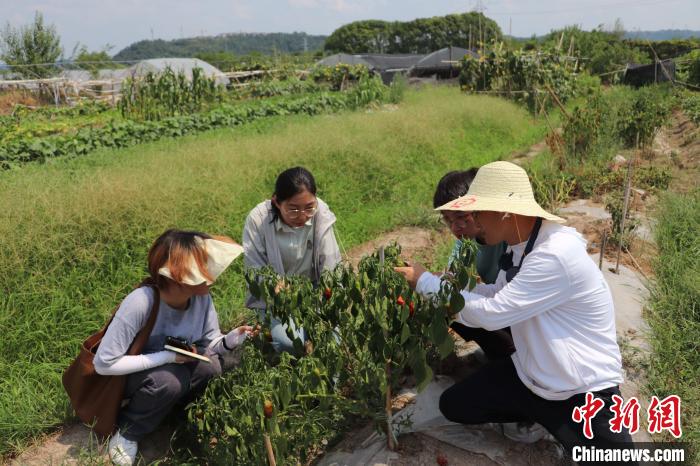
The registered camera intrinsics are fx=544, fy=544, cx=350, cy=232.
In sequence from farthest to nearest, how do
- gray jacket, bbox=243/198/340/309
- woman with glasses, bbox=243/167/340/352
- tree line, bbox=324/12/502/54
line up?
tree line, bbox=324/12/502/54, gray jacket, bbox=243/198/340/309, woman with glasses, bbox=243/167/340/352

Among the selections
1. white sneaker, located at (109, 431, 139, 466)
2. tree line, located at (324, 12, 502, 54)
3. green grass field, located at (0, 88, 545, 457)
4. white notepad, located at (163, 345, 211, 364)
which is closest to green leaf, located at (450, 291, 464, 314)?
white notepad, located at (163, 345, 211, 364)

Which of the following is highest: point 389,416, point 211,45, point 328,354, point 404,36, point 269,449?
point 211,45

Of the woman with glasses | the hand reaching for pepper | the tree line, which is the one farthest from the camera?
the tree line

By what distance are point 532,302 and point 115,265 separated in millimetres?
2937

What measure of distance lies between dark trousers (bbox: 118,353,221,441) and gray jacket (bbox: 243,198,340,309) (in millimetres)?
584

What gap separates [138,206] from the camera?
13.6ft

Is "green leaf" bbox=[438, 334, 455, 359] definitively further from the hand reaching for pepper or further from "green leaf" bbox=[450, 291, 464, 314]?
the hand reaching for pepper

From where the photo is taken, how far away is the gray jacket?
289cm

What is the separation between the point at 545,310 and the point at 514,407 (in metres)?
0.49

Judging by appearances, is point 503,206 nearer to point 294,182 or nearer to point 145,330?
point 294,182

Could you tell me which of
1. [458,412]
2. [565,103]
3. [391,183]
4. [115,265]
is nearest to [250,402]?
[458,412]

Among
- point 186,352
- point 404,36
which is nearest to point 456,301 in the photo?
point 186,352

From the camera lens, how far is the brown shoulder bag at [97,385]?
233 cm

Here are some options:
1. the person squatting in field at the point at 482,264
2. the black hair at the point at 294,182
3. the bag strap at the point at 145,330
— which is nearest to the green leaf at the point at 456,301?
the person squatting in field at the point at 482,264
